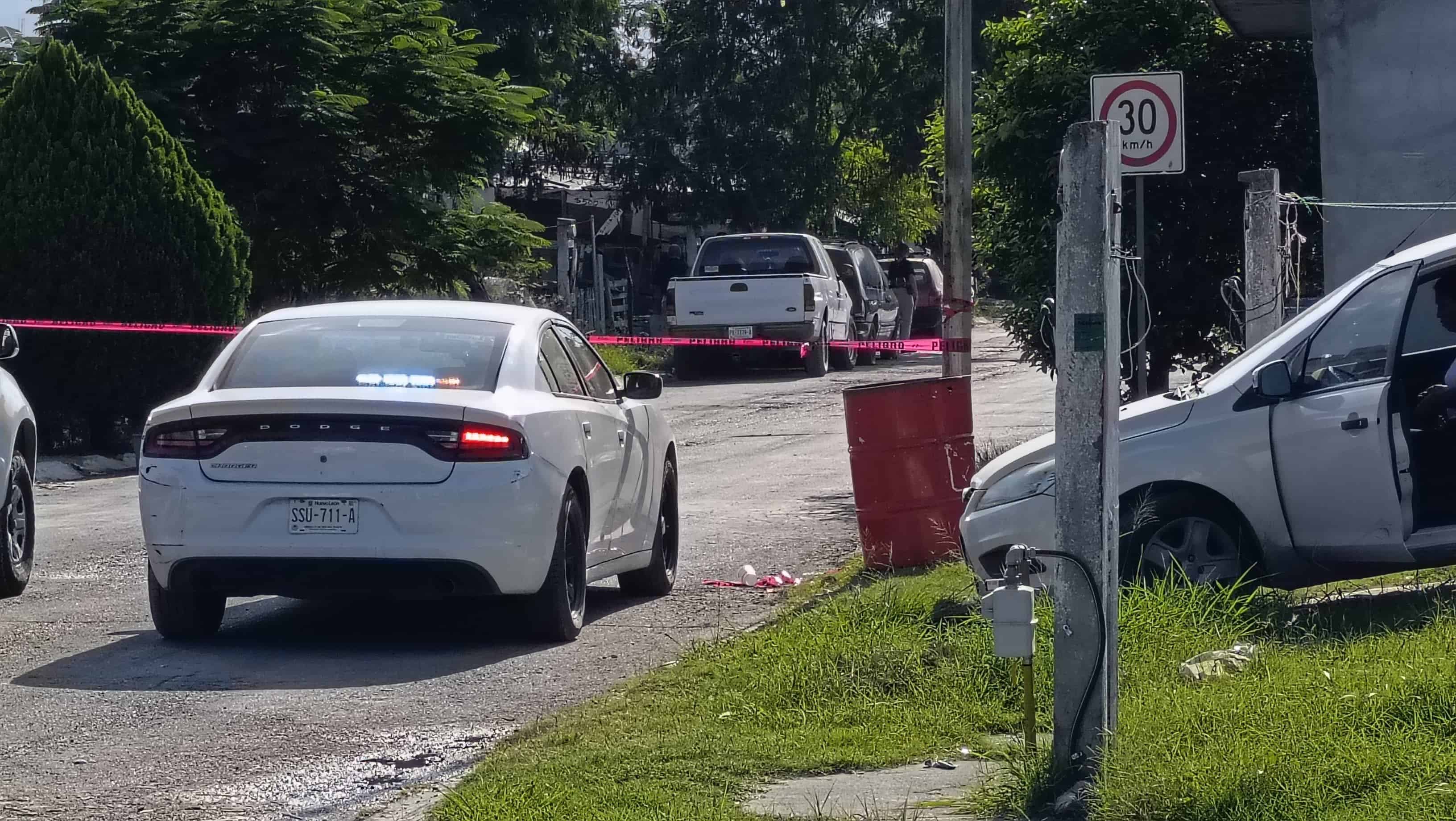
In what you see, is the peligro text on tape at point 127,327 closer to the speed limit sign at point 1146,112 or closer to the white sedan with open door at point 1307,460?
the speed limit sign at point 1146,112

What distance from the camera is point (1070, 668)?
522cm

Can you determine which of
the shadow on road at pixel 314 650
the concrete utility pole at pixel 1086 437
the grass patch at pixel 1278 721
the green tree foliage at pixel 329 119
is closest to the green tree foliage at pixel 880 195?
the green tree foliage at pixel 329 119

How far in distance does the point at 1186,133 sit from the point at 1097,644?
10.5m

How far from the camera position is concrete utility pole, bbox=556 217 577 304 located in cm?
3344

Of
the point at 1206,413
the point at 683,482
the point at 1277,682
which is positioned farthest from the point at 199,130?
the point at 1277,682

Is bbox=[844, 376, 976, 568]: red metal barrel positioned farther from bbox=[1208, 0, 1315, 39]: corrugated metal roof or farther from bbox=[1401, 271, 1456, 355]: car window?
bbox=[1208, 0, 1315, 39]: corrugated metal roof

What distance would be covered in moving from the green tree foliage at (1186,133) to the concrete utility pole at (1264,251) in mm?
3983

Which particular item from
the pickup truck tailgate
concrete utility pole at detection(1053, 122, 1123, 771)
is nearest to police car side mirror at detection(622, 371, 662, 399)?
concrete utility pole at detection(1053, 122, 1123, 771)

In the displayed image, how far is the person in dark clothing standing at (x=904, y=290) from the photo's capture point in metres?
36.9

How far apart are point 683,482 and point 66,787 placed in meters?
9.69

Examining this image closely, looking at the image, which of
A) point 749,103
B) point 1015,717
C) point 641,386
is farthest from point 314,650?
point 749,103

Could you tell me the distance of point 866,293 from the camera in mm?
31938

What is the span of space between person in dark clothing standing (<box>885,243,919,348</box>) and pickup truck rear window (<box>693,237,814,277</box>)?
25.8ft

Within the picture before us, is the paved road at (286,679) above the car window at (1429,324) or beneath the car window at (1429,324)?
beneath
